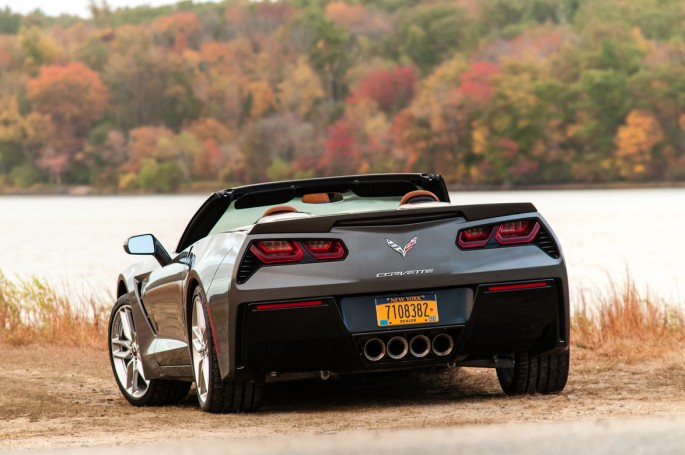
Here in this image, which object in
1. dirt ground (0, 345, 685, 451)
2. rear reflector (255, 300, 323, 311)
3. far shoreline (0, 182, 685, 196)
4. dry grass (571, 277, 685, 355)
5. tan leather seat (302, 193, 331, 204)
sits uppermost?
tan leather seat (302, 193, 331, 204)

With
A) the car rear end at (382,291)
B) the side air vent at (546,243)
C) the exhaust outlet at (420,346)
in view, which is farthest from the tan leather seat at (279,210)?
the side air vent at (546,243)

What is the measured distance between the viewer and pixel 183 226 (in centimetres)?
7125

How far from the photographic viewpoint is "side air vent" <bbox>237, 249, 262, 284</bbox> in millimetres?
6699

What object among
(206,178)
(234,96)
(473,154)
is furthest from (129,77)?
(473,154)

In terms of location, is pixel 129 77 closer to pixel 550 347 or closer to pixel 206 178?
pixel 206 178

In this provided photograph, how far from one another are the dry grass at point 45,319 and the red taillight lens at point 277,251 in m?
7.72

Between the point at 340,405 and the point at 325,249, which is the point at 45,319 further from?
the point at 325,249

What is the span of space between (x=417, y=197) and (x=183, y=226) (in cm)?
6428

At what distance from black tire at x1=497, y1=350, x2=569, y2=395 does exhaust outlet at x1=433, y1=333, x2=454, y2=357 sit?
68 cm

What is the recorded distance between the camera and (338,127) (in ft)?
379

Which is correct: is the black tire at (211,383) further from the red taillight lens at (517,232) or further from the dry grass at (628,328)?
the dry grass at (628,328)

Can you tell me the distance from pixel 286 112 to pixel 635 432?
4645 inches

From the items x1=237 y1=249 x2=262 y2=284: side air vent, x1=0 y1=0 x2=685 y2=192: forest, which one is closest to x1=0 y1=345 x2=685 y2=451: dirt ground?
x1=237 y1=249 x2=262 y2=284: side air vent

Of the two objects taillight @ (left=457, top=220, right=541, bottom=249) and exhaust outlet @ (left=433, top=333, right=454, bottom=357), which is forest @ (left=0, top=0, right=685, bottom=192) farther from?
exhaust outlet @ (left=433, top=333, right=454, bottom=357)
